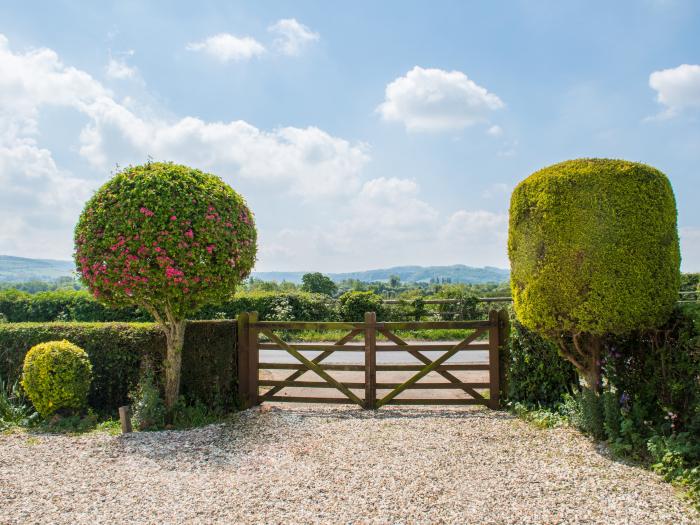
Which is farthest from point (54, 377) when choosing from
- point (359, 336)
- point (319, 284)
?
point (319, 284)

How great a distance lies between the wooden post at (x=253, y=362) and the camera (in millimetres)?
8594

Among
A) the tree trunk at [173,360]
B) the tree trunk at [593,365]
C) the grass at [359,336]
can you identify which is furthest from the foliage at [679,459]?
the grass at [359,336]

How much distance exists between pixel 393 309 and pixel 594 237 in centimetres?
1173

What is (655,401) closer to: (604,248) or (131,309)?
(604,248)

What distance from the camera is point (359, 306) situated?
57.6 feet

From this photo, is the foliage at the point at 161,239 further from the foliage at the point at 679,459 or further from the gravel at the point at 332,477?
the foliage at the point at 679,459

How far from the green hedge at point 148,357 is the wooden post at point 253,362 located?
26 centimetres

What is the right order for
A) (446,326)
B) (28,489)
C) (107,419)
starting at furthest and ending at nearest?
(446,326) → (107,419) → (28,489)

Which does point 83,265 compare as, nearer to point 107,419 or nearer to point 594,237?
point 107,419

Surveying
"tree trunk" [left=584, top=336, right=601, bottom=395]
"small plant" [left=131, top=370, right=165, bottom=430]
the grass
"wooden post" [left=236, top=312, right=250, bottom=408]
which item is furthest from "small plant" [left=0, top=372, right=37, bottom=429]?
the grass

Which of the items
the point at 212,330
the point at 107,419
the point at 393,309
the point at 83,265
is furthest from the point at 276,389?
the point at 393,309

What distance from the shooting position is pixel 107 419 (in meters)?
8.17

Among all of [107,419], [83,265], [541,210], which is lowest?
[107,419]

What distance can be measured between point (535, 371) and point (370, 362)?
101 inches
